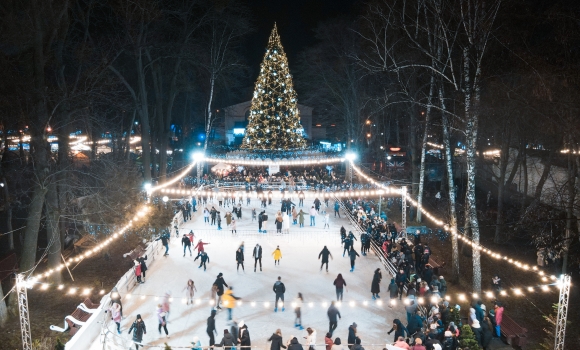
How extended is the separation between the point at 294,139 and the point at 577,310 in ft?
65.1

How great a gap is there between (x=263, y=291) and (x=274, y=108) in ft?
57.9

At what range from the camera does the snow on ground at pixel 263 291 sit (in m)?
10.9

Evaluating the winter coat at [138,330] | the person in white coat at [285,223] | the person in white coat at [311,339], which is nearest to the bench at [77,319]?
the winter coat at [138,330]

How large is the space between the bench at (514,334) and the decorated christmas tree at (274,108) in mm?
20180

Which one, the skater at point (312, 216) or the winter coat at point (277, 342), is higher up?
the skater at point (312, 216)

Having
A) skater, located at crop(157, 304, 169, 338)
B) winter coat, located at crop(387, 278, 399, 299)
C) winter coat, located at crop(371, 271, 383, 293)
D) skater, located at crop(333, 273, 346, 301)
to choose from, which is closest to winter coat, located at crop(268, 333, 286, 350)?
skater, located at crop(157, 304, 169, 338)

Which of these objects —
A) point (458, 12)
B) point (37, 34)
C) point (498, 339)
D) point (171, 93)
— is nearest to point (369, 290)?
point (498, 339)

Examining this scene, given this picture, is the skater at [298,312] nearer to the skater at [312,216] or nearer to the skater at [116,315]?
the skater at [116,315]

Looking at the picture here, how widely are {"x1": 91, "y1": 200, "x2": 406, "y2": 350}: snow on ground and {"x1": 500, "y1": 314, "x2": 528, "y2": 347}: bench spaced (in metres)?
2.37

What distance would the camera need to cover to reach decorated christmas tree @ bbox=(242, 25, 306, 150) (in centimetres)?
2859

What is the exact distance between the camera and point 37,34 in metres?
12.4

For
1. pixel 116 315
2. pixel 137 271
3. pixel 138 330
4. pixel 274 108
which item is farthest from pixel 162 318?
pixel 274 108

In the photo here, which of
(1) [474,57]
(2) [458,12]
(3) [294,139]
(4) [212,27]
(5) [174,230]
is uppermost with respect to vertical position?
(4) [212,27]

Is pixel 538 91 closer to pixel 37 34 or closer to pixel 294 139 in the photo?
pixel 37 34
